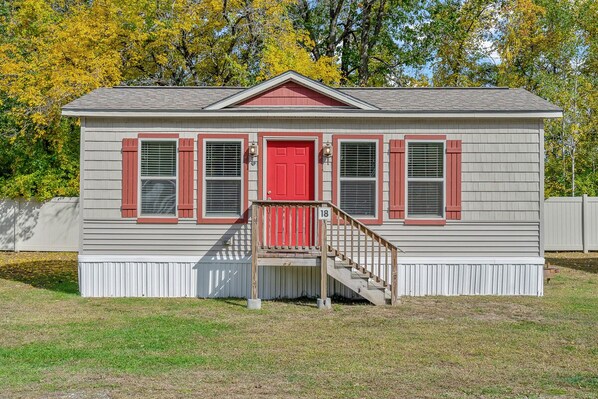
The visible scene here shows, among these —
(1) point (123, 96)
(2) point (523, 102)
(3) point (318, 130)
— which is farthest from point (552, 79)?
(1) point (123, 96)

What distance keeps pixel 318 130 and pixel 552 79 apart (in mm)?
12642

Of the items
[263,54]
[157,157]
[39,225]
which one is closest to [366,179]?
[157,157]

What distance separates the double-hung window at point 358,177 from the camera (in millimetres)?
11422

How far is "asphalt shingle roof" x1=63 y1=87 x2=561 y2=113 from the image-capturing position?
37.2 feet

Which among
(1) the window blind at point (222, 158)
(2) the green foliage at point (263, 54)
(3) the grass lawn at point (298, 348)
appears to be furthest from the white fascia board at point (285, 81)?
(2) the green foliage at point (263, 54)

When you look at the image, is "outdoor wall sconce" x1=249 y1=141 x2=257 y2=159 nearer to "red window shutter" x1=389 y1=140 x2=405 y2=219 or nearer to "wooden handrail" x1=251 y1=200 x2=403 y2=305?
"wooden handrail" x1=251 y1=200 x2=403 y2=305

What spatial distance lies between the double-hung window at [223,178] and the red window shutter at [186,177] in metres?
0.25

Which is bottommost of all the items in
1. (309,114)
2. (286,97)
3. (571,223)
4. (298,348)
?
(298,348)

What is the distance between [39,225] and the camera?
19828mm

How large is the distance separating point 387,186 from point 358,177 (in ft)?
1.70

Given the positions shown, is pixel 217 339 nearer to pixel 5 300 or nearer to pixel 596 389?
pixel 596 389

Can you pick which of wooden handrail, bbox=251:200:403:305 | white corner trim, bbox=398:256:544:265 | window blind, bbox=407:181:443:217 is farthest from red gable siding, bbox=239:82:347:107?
white corner trim, bbox=398:256:544:265

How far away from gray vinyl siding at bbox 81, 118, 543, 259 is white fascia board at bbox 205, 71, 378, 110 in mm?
304

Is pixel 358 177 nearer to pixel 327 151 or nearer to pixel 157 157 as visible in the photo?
pixel 327 151
